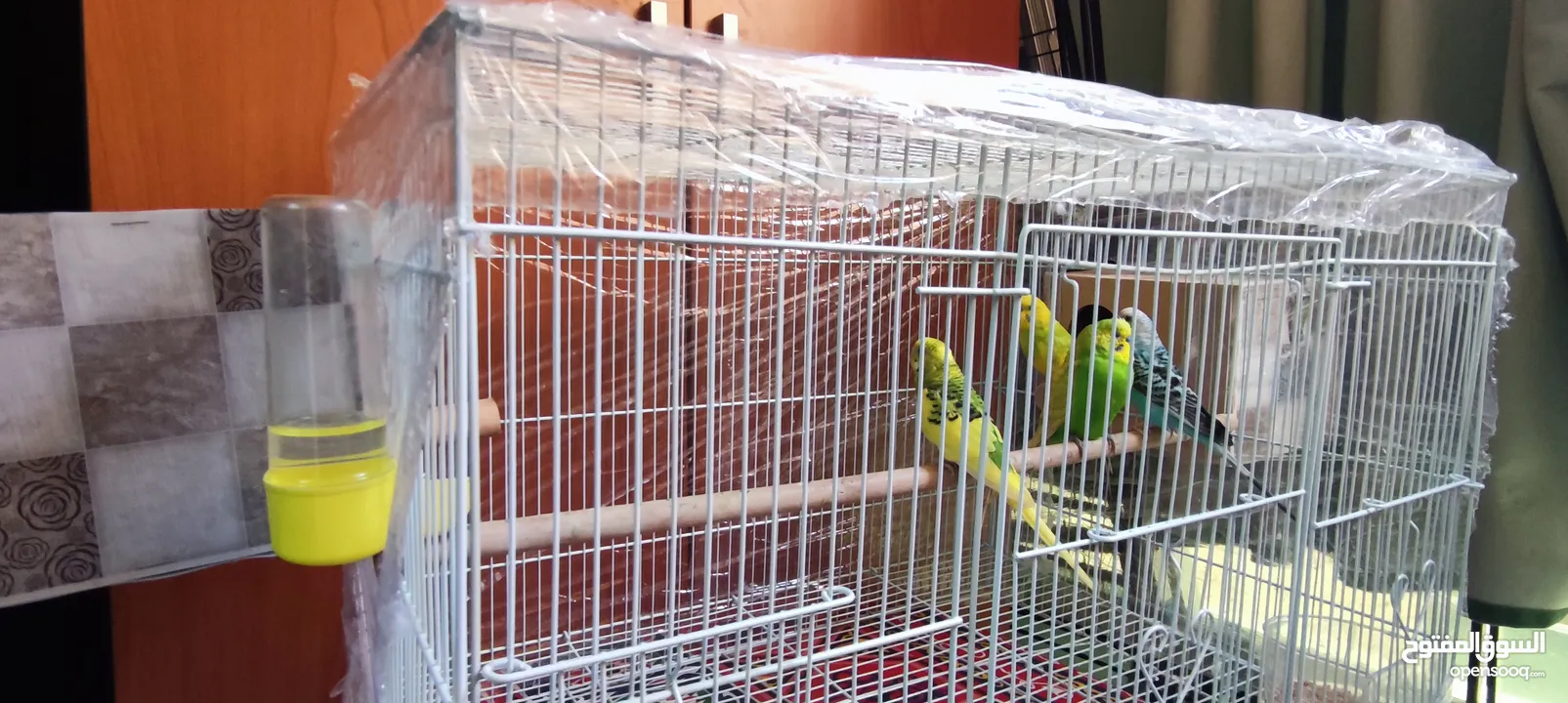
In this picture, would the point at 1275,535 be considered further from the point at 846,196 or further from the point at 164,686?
the point at 164,686

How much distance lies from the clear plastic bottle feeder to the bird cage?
Answer: 0.04 meters


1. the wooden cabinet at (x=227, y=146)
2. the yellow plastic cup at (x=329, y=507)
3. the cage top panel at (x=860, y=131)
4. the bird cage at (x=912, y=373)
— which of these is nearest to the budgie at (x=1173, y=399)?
the bird cage at (x=912, y=373)

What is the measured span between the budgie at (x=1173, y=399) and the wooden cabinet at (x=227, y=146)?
0.81 meters

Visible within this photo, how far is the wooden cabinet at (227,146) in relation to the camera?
771 mm

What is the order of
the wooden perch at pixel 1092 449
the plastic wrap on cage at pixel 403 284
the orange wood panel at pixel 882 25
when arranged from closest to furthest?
the plastic wrap on cage at pixel 403 284 → the wooden perch at pixel 1092 449 → the orange wood panel at pixel 882 25

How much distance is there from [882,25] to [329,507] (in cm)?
98

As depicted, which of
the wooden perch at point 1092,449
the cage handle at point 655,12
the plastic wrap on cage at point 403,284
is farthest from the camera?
the cage handle at point 655,12

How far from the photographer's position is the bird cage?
1.65ft

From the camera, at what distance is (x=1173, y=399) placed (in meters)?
0.83

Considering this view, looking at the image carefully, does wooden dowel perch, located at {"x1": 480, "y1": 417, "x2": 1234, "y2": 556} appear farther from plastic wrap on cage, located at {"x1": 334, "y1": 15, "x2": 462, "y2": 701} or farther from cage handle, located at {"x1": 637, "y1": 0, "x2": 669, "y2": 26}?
cage handle, located at {"x1": 637, "y1": 0, "x2": 669, "y2": 26}

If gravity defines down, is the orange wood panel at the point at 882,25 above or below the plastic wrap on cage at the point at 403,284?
above

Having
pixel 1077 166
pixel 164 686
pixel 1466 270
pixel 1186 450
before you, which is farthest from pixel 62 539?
pixel 1466 270

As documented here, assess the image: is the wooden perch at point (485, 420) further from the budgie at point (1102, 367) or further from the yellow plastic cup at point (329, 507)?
the budgie at point (1102, 367)

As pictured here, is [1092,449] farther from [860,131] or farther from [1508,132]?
[1508,132]
